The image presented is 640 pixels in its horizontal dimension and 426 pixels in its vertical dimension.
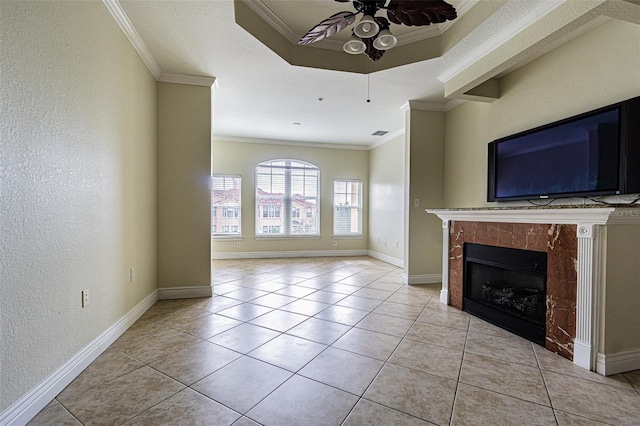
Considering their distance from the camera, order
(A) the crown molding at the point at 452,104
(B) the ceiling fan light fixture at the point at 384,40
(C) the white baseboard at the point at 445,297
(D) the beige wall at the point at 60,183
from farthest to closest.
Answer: (A) the crown molding at the point at 452,104
(C) the white baseboard at the point at 445,297
(B) the ceiling fan light fixture at the point at 384,40
(D) the beige wall at the point at 60,183

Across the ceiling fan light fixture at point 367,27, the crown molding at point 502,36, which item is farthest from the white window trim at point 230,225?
the ceiling fan light fixture at point 367,27

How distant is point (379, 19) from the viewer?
198 centimetres

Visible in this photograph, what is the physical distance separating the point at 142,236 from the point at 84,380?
1470 mm

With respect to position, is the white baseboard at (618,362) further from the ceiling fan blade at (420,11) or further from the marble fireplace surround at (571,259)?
the ceiling fan blade at (420,11)

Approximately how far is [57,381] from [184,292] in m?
1.85

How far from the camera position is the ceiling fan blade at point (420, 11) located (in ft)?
5.59

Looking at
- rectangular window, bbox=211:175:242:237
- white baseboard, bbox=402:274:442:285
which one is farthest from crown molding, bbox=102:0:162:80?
white baseboard, bbox=402:274:442:285

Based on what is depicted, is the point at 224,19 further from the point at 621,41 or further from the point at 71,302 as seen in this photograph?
the point at 621,41

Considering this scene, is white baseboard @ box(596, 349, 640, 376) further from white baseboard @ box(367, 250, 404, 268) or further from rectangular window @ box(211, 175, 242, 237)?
rectangular window @ box(211, 175, 242, 237)

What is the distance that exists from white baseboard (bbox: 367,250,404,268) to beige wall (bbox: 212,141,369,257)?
1.17 feet

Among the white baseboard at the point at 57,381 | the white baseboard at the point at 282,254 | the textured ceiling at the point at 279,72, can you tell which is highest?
the textured ceiling at the point at 279,72

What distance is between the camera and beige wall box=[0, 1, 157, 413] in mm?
1372

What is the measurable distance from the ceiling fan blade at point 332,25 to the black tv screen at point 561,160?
205 cm

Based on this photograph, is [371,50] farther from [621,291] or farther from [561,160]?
[621,291]
